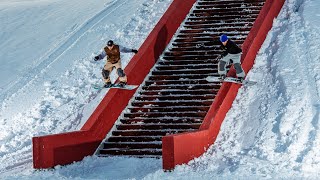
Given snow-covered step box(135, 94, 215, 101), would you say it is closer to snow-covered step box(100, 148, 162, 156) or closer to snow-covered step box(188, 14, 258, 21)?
snow-covered step box(100, 148, 162, 156)

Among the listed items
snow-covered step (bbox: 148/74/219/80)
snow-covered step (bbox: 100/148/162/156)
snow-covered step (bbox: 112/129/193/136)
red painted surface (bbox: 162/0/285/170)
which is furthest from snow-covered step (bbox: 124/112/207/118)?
snow-covered step (bbox: 148/74/219/80)

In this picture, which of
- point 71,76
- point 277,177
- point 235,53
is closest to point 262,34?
point 235,53

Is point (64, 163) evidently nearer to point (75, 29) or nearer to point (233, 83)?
point (233, 83)

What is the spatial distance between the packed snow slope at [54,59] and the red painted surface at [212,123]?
112 inches

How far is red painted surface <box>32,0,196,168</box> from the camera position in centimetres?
1188

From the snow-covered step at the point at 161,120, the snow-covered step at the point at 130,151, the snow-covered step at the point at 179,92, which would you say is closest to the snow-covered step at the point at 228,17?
the snow-covered step at the point at 179,92

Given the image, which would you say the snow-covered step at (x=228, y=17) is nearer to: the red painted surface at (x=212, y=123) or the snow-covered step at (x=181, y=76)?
the red painted surface at (x=212, y=123)

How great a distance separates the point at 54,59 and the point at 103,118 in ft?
17.3

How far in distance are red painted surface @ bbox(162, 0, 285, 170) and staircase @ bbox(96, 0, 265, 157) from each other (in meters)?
0.67

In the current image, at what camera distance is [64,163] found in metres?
12.1

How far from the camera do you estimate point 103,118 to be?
1325cm

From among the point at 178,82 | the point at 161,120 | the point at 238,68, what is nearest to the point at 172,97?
the point at 178,82

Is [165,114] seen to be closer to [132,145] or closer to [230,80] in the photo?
[132,145]

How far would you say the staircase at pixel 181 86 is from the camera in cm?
1322
